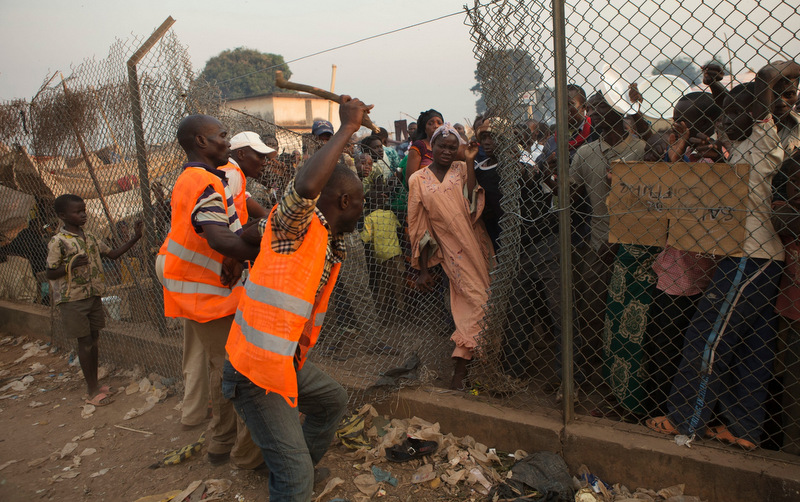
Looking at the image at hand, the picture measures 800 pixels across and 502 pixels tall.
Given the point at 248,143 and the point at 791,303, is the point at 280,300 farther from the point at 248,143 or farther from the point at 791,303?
the point at 791,303

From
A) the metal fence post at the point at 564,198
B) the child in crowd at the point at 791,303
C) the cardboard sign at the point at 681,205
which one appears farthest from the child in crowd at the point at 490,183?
the child in crowd at the point at 791,303

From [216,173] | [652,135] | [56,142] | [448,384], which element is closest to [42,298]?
[56,142]

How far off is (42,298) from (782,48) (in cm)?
745

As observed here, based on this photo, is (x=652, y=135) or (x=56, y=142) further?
A: (x=56, y=142)

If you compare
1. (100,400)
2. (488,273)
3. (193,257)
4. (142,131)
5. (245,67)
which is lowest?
(100,400)

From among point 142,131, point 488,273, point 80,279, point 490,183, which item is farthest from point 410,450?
point 142,131

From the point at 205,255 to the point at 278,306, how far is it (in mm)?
932

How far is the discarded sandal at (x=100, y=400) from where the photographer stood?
4.40 m

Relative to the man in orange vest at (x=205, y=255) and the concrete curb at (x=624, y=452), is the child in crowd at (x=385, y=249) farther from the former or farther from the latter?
the man in orange vest at (x=205, y=255)

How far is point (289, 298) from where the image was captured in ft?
6.76

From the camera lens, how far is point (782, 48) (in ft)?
6.85

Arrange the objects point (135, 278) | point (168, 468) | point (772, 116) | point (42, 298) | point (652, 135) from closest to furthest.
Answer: point (772, 116)
point (652, 135)
point (168, 468)
point (135, 278)
point (42, 298)

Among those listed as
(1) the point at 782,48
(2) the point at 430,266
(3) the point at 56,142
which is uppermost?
(3) the point at 56,142

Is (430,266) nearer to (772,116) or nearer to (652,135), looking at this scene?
(652,135)
